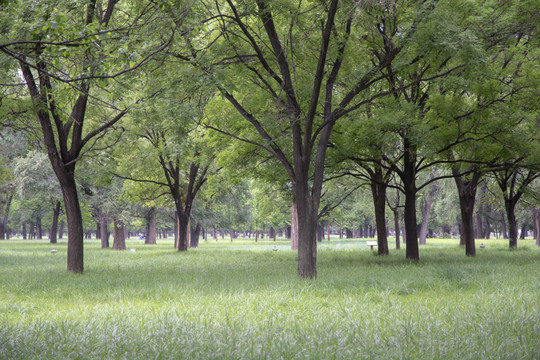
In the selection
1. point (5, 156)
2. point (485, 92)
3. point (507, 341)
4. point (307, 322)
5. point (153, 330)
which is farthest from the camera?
point (5, 156)

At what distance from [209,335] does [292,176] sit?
23.8 ft

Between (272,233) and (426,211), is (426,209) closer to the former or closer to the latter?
(426,211)

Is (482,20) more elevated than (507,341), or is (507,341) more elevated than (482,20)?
(482,20)

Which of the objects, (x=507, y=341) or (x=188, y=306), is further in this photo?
(x=188, y=306)

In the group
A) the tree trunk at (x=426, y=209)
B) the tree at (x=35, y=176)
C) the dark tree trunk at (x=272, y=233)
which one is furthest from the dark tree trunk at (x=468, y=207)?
the dark tree trunk at (x=272, y=233)

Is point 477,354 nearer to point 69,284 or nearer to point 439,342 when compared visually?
point 439,342

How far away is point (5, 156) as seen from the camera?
2805 centimetres

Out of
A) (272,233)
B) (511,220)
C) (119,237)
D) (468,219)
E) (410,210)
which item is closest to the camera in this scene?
(410,210)

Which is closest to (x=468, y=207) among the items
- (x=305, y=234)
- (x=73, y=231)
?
(x=305, y=234)

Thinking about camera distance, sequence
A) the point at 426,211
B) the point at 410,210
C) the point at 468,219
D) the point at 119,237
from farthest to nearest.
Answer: the point at 426,211 < the point at 119,237 < the point at 468,219 < the point at 410,210

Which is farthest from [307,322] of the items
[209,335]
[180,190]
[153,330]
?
[180,190]

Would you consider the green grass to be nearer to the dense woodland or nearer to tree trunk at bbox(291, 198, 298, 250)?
the dense woodland

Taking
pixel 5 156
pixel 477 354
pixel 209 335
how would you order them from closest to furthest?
pixel 477 354, pixel 209 335, pixel 5 156

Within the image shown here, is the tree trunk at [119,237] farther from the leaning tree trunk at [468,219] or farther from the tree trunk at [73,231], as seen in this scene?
the leaning tree trunk at [468,219]
